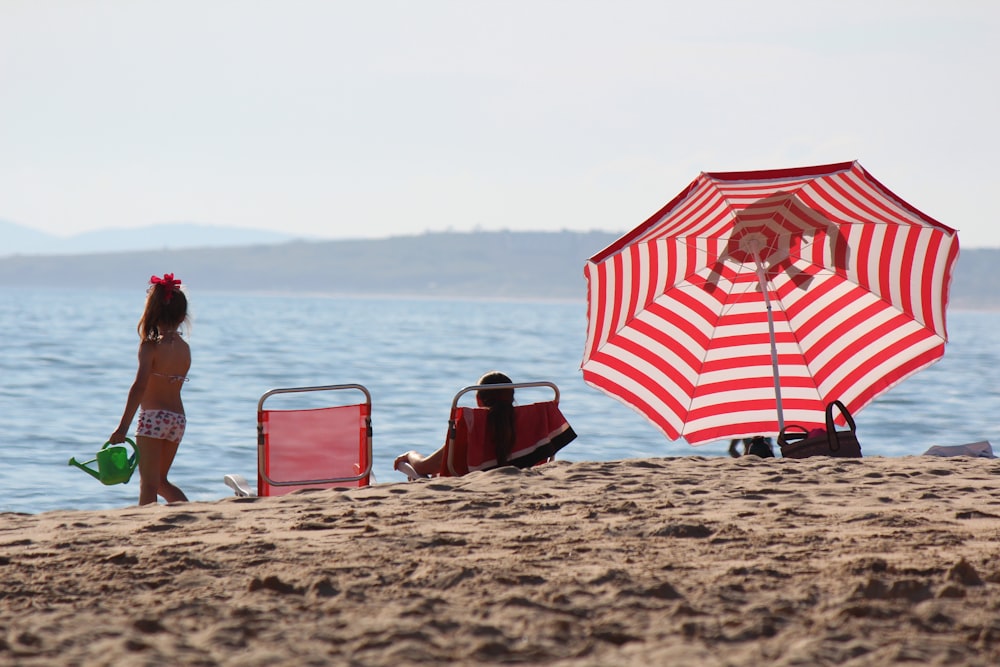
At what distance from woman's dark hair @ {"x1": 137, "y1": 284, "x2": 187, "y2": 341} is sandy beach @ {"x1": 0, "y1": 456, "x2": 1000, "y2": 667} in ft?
3.04

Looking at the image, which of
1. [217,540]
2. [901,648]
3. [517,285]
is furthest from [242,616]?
[517,285]

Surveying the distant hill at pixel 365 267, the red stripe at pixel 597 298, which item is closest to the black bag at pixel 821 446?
the red stripe at pixel 597 298

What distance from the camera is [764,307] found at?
630 centimetres

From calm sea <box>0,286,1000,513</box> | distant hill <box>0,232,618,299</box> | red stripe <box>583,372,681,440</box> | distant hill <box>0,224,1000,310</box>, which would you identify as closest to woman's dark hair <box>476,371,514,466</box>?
red stripe <box>583,372,681,440</box>

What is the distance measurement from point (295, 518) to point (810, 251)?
310cm

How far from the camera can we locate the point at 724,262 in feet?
20.5

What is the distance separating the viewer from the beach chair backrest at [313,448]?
616cm

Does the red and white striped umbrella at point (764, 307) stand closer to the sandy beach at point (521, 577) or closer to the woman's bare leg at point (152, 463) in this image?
the sandy beach at point (521, 577)

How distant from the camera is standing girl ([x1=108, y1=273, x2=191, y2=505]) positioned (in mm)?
5539

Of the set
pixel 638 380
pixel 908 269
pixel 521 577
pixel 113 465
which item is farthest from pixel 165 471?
pixel 908 269

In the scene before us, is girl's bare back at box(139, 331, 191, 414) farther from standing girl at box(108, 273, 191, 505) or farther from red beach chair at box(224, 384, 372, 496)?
red beach chair at box(224, 384, 372, 496)

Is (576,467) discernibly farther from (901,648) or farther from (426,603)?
(901,648)

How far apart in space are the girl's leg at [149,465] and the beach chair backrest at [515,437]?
1443mm

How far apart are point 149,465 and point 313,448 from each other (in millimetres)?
960
